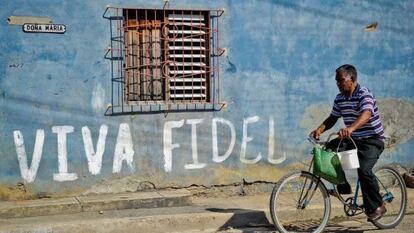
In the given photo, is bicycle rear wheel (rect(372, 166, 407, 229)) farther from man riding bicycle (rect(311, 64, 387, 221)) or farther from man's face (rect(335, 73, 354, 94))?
man's face (rect(335, 73, 354, 94))

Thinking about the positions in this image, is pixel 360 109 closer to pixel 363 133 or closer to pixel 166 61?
pixel 363 133

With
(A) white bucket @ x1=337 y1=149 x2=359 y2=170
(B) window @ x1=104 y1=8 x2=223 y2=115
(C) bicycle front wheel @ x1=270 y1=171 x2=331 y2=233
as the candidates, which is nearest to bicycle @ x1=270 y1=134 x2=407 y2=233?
(C) bicycle front wheel @ x1=270 y1=171 x2=331 y2=233

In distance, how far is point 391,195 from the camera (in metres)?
6.63

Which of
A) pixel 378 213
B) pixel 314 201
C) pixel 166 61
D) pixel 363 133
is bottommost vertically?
pixel 378 213

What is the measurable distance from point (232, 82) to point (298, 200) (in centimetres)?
226

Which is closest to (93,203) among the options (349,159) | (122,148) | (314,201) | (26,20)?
(122,148)

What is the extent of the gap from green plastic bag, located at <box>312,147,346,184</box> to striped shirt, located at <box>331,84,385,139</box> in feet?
1.38

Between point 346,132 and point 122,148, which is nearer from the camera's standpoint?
point 346,132

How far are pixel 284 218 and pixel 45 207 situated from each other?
269 cm

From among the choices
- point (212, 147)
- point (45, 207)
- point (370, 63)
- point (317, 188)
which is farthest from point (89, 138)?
point (370, 63)

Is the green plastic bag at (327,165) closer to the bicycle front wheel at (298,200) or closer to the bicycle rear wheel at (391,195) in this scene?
the bicycle front wheel at (298,200)

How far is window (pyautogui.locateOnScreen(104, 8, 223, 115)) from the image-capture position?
7.66m

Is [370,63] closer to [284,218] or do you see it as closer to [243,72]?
[243,72]

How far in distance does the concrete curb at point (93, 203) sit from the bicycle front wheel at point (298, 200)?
163cm
